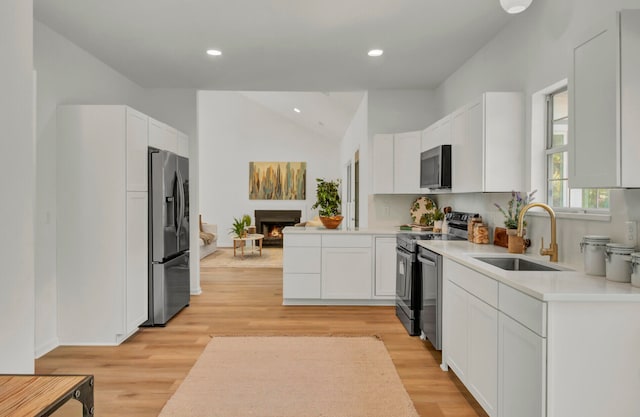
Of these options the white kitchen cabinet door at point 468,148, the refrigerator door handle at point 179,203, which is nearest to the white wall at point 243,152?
the refrigerator door handle at point 179,203

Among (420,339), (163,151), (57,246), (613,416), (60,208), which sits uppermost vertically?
(163,151)

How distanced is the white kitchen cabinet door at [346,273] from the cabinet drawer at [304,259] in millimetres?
82

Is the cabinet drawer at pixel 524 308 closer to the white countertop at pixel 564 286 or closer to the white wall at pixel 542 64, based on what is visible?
the white countertop at pixel 564 286

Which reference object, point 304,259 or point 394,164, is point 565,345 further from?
point 394,164

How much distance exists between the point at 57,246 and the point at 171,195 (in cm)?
115

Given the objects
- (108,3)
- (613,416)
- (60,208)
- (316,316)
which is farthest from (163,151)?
(613,416)

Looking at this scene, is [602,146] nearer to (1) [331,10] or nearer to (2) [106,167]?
(1) [331,10]

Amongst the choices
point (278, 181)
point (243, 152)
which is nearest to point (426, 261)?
point (278, 181)

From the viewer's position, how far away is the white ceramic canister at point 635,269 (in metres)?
1.78

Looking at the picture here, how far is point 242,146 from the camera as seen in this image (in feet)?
37.3

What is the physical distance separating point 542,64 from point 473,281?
1601 mm

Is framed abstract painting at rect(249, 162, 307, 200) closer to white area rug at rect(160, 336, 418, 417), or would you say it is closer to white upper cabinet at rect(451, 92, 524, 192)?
white area rug at rect(160, 336, 418, 417)

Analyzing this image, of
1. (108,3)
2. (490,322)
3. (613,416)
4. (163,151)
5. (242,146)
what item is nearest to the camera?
(613,416)

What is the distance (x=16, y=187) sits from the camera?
161 centimetres
